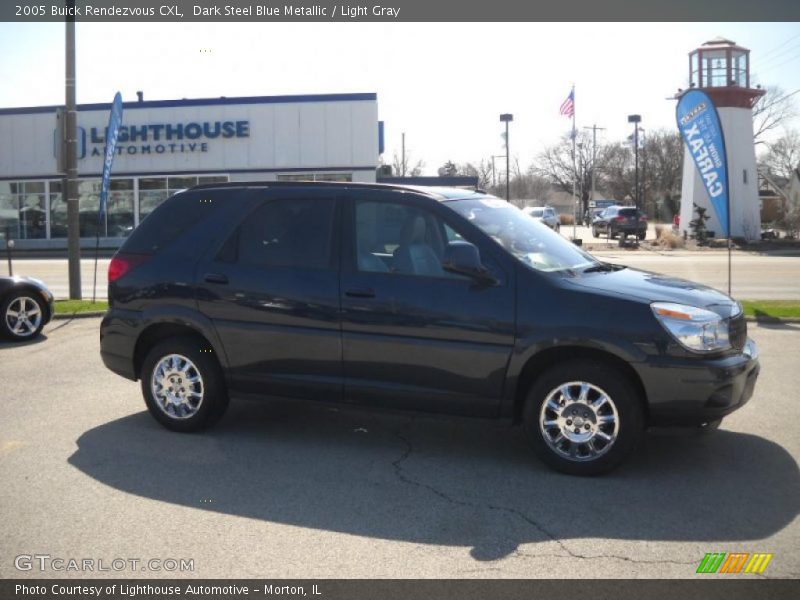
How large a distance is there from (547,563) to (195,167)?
36300mm

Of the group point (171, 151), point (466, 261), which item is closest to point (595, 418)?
point (466, 261)

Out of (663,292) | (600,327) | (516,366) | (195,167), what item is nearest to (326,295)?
(516,366)

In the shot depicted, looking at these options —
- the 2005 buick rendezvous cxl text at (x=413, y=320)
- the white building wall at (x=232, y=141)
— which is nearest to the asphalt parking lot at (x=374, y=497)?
the 2005 buick rendezvous cxl text at (x=413, y=320)

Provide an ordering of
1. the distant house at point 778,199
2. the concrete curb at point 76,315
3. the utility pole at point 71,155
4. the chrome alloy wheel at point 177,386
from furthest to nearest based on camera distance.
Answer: the distant house at point 778,199, the utility pole at point 71,155, the concrete curb at point 76,315, the chrome alloy wheel at point 177,386

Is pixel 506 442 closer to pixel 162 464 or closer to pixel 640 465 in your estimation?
pixel 640 465

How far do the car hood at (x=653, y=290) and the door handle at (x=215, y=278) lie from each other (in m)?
2.55

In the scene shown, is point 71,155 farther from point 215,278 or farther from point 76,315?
point 215,278

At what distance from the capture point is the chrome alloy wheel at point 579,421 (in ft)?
17.4

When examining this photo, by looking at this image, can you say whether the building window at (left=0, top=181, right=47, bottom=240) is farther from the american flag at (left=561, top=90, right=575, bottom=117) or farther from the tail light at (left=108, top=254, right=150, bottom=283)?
the tail light at (left=108, top=254, right=150, bottom=283)

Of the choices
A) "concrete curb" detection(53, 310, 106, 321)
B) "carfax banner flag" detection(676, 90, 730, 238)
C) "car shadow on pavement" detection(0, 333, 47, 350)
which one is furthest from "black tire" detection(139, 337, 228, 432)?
"carfax banner flag" detection(676, 90, 730, 238)

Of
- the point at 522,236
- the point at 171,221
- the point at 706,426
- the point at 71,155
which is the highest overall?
the point at 71,155

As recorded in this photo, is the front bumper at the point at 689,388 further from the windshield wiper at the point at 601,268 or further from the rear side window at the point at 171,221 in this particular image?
the rear side window at the point at 171,221

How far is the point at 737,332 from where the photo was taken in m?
5.57

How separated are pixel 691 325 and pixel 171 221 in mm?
4011
